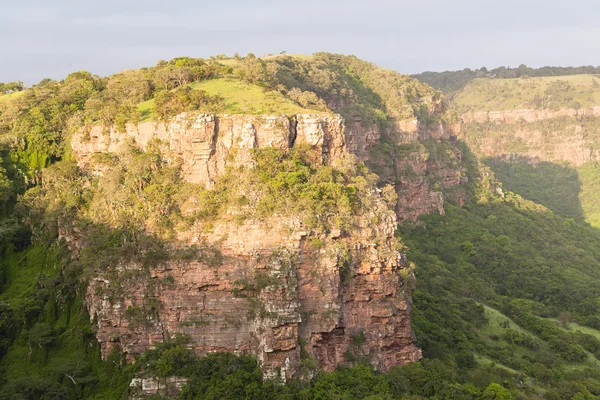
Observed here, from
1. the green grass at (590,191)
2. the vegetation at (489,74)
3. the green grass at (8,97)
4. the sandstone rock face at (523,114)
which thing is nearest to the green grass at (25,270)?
the green grass at (8,97)

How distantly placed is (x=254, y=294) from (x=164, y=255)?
486 cm

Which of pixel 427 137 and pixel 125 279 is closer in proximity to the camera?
pixel 125 279

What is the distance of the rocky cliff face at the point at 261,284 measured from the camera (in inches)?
1168

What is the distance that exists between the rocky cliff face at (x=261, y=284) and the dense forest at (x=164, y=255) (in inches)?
31.0

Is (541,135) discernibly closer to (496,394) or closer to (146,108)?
(496,394)

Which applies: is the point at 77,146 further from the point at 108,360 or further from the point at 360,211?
the point at 360,211

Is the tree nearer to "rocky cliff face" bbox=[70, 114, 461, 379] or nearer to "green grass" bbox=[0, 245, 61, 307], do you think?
"rocky cliff face" bbox=[70, 114, 461, 379]

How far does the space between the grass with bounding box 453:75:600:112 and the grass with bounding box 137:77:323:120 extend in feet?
316

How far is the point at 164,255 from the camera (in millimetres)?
30516

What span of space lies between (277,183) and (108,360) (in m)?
12.2

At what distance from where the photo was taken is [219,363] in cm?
2930

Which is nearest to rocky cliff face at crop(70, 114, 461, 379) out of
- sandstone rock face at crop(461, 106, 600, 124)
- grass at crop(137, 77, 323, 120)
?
grass at crop(137, 77, 323, 120)

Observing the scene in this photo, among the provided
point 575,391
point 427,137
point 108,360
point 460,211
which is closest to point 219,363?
point 108,360

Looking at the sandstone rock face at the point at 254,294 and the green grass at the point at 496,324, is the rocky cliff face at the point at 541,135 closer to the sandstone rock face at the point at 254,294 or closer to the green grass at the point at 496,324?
the green grass at the point at 496,324
